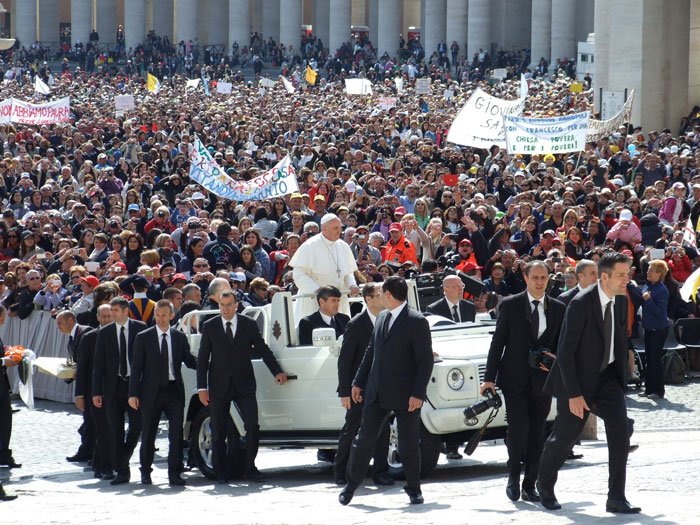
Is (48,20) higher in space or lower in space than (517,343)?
higher

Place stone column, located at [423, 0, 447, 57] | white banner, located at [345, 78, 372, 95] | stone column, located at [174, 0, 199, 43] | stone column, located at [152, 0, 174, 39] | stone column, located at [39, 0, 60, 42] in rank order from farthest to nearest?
stone column, located at [39, 0, 60, 42]
stone column, located at [152, 0, 174, 39]
stone column, located at [174, 0, 199, 43]
stone column, located at [423, 0, 447, 57]
white banner, located at [345, 78, 372, 95]

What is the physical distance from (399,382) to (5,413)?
4.49m

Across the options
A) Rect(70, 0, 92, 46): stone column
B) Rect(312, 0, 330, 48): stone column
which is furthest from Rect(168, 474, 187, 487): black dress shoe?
Rect(312, 0, 330, 48): stone column

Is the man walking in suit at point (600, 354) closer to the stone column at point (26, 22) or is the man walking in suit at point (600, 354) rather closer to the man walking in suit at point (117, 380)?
the man walking in suit at point (117, 380)

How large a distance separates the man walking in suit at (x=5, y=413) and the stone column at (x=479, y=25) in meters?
60.5

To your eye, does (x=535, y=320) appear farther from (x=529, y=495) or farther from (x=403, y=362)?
(x=529, y=495)

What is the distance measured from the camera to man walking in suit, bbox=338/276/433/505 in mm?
9359

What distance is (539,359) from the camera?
936 cm

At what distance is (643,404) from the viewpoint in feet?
49.1

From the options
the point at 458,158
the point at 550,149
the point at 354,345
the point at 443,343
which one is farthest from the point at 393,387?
the point at 458,158

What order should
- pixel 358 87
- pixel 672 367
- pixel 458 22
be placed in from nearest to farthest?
pixel 672 367 < pixel 358 87 < pixel 458 22

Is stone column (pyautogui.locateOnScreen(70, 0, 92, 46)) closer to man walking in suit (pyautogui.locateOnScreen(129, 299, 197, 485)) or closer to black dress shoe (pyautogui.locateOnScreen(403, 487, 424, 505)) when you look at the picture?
man walking in suit (pyautogui.locateOnScreen(129, 299, 197, 485))

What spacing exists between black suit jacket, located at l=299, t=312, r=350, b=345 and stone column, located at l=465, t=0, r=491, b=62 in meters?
60.7

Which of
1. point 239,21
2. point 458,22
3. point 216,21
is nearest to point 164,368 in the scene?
point 458,22
